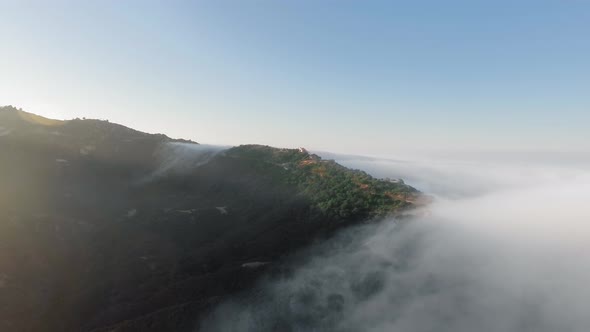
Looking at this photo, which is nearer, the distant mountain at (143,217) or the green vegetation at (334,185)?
the distant mountain at (143,217)

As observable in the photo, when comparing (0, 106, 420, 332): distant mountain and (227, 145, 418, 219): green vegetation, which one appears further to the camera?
(227, 145, 418, 219): green vegetation

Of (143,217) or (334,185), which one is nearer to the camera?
(334,185)

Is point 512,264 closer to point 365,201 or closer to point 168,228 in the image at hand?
point 365,201

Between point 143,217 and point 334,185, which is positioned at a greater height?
point 334,185
